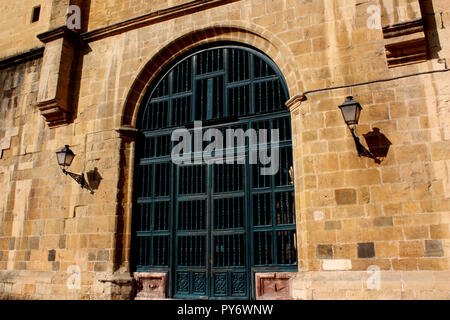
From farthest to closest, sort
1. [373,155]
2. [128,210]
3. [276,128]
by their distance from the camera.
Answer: [128,210] < [276,128] < [373,155]

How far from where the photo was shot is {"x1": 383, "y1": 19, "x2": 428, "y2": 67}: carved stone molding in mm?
5473

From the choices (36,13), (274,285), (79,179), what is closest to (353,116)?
(274,285)

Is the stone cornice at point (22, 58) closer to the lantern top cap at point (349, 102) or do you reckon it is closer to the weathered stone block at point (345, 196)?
the lantern top cap at point (349, 102)

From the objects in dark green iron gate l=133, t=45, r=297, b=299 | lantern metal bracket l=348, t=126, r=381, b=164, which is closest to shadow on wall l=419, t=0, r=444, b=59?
lantern metal bracket l=348, t=126, r=381, b=164

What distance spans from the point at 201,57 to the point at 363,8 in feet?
10.2

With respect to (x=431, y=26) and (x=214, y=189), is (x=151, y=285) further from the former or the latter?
(x=431, y=26)

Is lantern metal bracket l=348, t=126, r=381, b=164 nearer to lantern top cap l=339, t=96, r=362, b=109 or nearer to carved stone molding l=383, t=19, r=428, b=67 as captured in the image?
lantern top cap l=339, t=96, r=362, b=109

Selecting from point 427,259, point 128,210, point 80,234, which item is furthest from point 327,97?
point 80,234

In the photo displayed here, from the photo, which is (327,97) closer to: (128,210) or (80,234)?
(128,210)

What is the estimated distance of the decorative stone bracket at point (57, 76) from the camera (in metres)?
8.07

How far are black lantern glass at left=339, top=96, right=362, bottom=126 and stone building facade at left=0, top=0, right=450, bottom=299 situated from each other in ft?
1.13

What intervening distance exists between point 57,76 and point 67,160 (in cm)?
195

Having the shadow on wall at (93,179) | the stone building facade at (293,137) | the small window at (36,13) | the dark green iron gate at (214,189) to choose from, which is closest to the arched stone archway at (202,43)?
the stone building facade at (293,137)

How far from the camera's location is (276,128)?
21.8 ft
